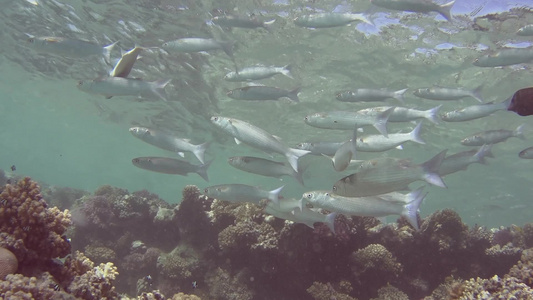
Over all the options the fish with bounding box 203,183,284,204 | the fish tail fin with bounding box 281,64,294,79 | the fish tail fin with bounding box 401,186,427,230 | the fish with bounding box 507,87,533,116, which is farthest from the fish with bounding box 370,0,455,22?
the fish with bounding box 507,87,533,116

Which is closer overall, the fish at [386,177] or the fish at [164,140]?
the fish at [386,177]

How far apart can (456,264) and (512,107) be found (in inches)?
186

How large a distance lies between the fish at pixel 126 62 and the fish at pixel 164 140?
134 centimetres

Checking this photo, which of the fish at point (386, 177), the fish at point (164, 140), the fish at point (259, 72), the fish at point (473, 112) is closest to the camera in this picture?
the fish at point (386, 177)

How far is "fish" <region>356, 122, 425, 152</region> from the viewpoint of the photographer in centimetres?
657

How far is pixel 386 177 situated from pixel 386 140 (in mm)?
2773

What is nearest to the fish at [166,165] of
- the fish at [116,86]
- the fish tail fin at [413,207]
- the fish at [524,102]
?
the fish at [116,86]

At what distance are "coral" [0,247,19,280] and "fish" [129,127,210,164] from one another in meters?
4.59

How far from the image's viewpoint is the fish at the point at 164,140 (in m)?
7.39

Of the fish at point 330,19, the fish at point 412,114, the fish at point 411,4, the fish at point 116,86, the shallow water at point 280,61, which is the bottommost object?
the shallow water at point 280,61

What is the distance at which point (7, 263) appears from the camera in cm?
287

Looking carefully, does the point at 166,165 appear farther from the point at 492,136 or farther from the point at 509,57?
the point at 509,57

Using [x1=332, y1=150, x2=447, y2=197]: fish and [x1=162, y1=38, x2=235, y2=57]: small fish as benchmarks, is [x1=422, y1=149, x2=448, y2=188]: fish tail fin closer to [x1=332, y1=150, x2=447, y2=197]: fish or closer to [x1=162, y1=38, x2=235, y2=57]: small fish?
[x1=332, y1=150, x2=447, y2=197]: fish

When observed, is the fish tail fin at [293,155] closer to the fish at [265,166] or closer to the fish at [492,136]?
the fish at [265,166]
